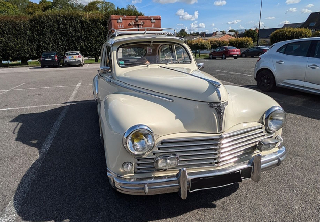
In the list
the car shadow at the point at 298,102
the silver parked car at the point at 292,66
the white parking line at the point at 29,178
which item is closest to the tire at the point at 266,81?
the silver parked car at the point at 292,66

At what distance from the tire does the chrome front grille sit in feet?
18.5

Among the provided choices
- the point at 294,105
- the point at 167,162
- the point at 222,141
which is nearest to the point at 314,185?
the point at 222,141

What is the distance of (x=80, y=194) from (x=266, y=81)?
6.80m

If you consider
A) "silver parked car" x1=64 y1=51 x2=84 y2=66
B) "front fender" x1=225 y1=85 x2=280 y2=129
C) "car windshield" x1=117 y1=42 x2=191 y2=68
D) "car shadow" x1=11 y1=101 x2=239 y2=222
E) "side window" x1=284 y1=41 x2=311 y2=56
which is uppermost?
"silver parked car" x1=64 y1=51 x2=84 y2=66

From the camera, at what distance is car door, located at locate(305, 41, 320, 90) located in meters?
6.18

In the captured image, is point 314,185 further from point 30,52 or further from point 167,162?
point 30,52

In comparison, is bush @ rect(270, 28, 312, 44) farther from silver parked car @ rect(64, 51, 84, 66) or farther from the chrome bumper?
the chrome bumper

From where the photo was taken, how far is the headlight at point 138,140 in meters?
2.24

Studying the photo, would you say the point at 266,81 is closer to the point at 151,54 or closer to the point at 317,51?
the point at 317,51

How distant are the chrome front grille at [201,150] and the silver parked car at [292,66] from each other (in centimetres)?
489

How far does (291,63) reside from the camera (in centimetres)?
679

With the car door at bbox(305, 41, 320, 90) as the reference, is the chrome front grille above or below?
below

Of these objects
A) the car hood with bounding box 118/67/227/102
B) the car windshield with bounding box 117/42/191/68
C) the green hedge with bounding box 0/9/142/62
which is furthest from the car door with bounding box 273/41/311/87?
the green hedge with bounding box 0/9/142/62

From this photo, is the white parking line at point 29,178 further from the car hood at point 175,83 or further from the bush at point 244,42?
the bush at point 244,42
